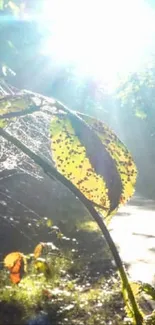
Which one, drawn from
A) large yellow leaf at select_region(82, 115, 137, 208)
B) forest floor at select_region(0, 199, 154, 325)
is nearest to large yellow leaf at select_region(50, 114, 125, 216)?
large yellow leaf at select_region(82, 115, 137, 208)

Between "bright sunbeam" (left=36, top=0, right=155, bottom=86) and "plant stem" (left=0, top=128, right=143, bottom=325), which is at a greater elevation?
"bright sunbeam" (left=36, top=0, right=155, bottom=86)

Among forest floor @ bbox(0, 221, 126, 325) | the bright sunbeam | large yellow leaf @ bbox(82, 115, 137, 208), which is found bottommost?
large yellow leaf @ bbox(82, 115, 137, 208)

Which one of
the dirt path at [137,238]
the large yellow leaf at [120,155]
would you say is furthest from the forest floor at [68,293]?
the large yellow leaf at [120,155]

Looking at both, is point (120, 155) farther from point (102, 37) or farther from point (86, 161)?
point (102, 37)

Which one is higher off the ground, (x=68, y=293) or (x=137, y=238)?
(x=137, y=238)

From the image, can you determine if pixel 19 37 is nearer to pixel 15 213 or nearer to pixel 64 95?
pixel 15 213

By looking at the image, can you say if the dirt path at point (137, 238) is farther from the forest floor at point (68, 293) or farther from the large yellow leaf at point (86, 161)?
the large yellow leaf at point (86, 161)

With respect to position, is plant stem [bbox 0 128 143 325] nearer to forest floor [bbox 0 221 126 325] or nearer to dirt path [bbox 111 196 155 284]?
forest floor [bbox 0 221 126 325]

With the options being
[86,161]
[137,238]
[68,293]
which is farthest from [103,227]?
[137,238]
